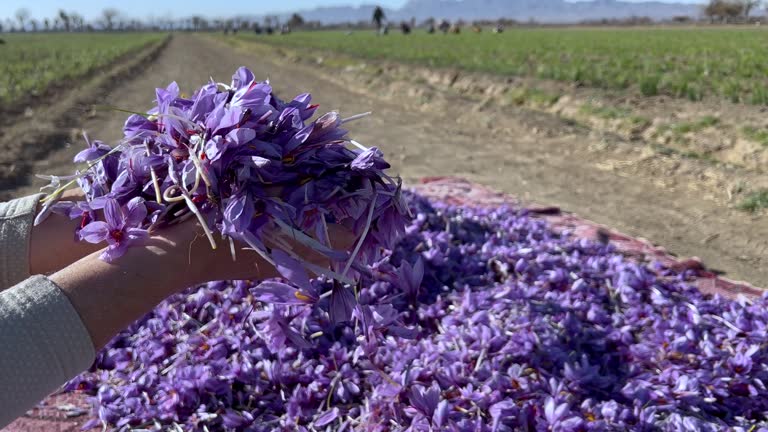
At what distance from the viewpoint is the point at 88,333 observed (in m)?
1.15

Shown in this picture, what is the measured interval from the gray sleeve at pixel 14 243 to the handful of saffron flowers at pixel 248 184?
215 mm

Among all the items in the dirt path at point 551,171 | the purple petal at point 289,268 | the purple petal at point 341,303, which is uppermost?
the purple petal at point 289,268

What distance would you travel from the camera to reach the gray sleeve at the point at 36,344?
41.6 inches

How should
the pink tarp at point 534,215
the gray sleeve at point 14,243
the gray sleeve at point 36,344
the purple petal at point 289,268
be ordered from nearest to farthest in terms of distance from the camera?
1. the gray sleeve at point 36,344
2. the purple petal at point 289,268
3. the gray sleeve at point 14,243
4. the pink tarp at point 534,215

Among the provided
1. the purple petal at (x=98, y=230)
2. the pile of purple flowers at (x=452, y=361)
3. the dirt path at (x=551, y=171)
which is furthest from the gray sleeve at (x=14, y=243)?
the dirt path at (x=551, y=171)

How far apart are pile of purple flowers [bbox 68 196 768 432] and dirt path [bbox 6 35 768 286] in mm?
1722

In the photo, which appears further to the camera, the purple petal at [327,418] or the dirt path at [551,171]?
the dirt path at [551,171]

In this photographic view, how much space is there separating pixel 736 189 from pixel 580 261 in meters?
3.02

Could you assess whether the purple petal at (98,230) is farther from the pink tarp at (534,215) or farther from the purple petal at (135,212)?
the pink tarp at (534,215)

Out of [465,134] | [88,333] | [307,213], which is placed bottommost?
[465,134]

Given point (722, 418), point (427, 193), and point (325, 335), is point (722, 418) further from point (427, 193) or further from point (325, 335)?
point (427, 193)

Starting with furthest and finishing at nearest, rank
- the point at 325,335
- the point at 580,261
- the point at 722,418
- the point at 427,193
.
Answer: the point at 427,193, the point at 580,261, the point at 325,335, the point at 722,418

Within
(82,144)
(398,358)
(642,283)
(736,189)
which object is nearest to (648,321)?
(642,283)

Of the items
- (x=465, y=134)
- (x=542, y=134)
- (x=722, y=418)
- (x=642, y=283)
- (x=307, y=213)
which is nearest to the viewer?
(x=307, y=213)
